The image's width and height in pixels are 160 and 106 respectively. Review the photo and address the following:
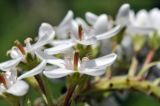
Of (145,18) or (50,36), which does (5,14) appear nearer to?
(145,18)

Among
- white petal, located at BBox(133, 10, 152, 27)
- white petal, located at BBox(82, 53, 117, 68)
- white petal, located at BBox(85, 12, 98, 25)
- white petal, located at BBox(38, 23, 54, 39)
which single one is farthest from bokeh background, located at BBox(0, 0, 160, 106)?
white petal, located at BBox(82, 53, 117, 68)

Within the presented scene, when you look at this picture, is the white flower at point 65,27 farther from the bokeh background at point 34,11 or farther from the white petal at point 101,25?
the bokeh background at point 34,11

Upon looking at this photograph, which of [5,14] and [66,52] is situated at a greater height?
[66,52]

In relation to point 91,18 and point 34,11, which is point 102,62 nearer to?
point 91,18

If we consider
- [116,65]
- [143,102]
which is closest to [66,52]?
[116,65]

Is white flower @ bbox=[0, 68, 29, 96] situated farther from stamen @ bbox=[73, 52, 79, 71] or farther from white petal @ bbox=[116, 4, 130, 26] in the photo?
white petal @ bbox=[116, 4, 130, 26]

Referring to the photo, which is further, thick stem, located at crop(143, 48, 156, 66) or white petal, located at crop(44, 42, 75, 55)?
thick stem, located at crop(143, 48, 156, 66)

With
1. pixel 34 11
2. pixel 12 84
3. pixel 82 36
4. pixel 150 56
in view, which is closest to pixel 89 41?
pixel 82 36
